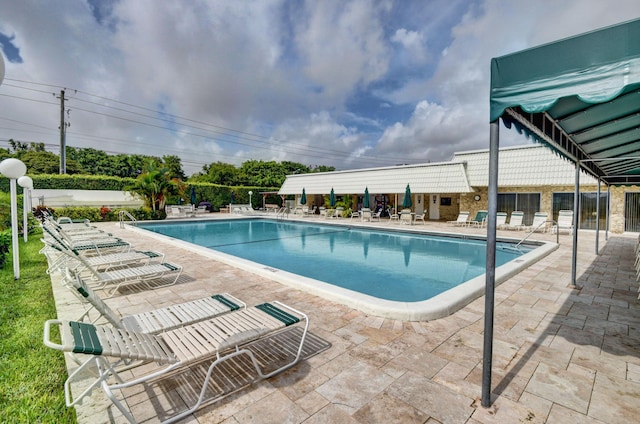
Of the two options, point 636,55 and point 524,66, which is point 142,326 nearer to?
point 524,66

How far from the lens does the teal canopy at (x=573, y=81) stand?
1940 mm

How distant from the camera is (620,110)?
309 centimetres

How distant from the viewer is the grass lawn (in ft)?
8.25

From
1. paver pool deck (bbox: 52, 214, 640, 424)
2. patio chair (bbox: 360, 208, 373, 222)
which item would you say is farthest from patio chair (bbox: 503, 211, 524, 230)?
paver pool deck (bbox: 52, 214, 640, 424)

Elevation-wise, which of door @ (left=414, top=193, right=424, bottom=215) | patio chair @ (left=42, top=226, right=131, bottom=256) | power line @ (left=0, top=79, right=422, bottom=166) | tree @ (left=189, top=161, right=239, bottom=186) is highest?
power line @ (left=0, top=79, right=422, bottom=166)

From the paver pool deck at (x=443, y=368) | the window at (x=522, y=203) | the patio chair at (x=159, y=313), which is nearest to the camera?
the paver pool deck at (x=443, y=368)

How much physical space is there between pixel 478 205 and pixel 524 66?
1865cm

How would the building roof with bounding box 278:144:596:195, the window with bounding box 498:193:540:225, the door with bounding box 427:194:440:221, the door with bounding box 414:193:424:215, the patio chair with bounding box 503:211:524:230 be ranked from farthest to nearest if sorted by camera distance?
the door with bounding box 414:193:424:215 → the door with bounding box 427:194:440:221 → the window with bounding box 498:193:540:225 → the building roof with bounding box 278:144:596:195 → the patio chair with bounding box 503:211:524:230

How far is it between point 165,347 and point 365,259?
27.6 feet

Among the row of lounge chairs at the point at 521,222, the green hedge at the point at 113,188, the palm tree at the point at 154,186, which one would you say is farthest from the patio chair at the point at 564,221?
the green hedge at the point at 113,188

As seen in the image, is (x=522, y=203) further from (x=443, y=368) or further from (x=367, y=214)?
(x=443, y=368)

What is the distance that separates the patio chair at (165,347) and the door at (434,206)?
2168cm

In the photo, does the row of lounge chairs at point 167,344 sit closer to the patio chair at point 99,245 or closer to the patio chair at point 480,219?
the patio chair at point 99,245

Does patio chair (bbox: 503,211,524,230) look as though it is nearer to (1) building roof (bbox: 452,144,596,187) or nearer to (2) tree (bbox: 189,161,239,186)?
(1) building roof (bbox: 452,144,596,187)
